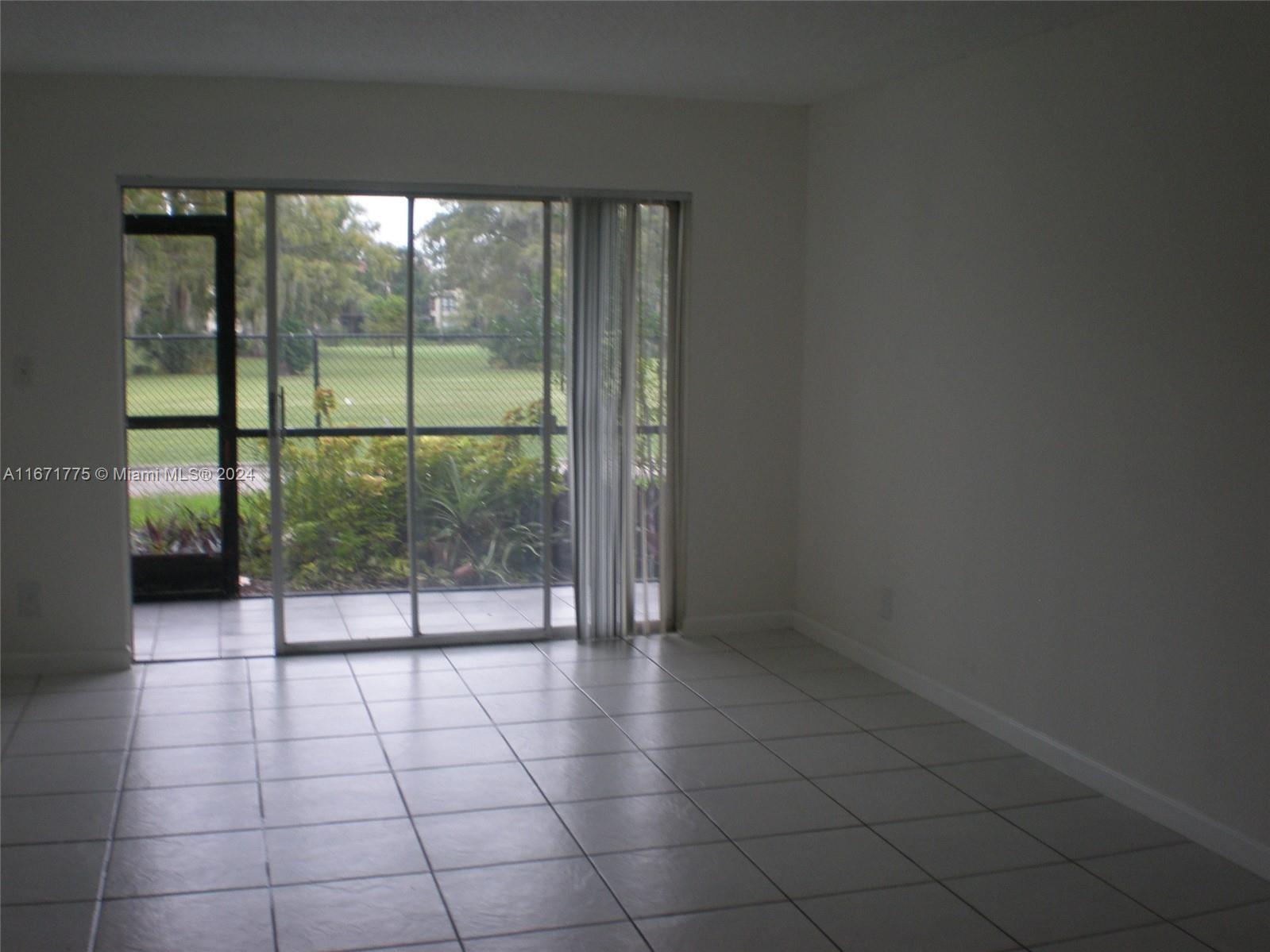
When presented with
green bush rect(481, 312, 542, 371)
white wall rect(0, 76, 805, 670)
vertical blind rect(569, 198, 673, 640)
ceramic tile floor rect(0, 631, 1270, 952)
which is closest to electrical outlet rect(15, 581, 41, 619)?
white wall rect(0, 76, 805, 670)

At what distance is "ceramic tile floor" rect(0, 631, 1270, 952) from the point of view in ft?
9.14

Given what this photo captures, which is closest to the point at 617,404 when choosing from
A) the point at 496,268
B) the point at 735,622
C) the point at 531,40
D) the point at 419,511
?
the point at 496,268

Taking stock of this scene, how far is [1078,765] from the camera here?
373 centimetres

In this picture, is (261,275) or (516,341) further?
(261,275)

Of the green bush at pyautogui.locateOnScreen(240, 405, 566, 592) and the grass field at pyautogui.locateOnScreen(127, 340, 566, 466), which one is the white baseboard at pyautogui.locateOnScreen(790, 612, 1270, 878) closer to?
the green bush at pyautogui.locateOnScreen(240, 405, 566, 592)

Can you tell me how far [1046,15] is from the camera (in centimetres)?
360

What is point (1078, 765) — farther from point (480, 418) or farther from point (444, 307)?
point (444, 307)

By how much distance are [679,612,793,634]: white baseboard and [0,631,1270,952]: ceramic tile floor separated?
0.76 metres

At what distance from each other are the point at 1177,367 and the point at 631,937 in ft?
6.90

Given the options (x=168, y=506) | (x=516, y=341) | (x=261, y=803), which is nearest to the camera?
(x=261, y=803)

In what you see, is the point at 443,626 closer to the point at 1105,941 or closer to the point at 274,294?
the point at 274,294

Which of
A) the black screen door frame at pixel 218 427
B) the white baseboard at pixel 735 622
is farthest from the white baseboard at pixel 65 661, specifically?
the white baseboard at pixel 735 622

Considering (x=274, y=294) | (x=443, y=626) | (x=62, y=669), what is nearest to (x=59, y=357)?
(x=274, y=294)

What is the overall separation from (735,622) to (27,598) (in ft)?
9.91
